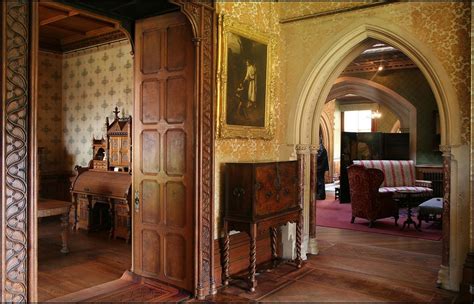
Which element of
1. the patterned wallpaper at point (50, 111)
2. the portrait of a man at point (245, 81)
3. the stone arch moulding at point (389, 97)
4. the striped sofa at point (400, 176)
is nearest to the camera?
the portrait of a man at point (245, 81)

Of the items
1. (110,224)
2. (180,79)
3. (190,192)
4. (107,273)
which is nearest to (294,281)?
(190,192)

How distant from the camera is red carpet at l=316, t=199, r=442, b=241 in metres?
7.43

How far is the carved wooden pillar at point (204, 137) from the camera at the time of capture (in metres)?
4.21

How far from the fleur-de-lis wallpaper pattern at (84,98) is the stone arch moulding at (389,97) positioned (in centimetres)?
663

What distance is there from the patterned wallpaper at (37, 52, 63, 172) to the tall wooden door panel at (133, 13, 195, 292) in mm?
4435

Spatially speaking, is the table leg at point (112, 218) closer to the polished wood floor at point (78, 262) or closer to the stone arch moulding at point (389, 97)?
the polished wood floor at point (78, 262)

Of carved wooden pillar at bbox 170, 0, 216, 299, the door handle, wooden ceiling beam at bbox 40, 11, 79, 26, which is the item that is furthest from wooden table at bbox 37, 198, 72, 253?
wooden ceiling beam at bbox 40, 11, 79, 26

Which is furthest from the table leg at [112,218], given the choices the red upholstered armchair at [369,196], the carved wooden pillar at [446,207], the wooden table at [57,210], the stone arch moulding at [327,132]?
the stone arch moulding at [327,132]

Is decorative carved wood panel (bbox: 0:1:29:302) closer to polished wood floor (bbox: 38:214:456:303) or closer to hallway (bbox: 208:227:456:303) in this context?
polished wood floor (bbox: 38:214:456:303)

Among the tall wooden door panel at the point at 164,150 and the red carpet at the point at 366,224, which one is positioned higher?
the tall wooden door panel at the point at 164,150

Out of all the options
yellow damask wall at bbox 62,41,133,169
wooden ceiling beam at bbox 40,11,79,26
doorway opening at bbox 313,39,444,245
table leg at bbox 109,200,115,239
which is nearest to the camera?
wooden ceiling beam at bbox 40,11,79,26

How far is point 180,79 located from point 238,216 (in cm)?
158

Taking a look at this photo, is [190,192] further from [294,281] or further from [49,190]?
[49,190]

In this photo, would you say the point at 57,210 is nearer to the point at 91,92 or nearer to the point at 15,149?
the point at 15,149
